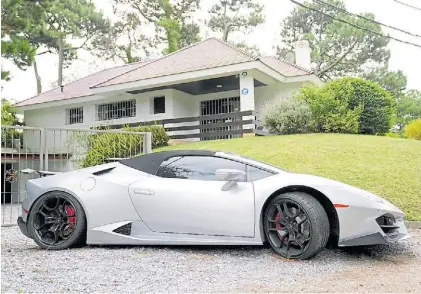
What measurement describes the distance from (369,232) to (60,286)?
9.21 feet

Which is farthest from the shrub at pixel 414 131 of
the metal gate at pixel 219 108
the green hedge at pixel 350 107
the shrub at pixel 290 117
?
the metal gate at pixel 219 108

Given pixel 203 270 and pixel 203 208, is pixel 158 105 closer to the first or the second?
pixel 203 208

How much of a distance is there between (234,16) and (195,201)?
28.7 metres

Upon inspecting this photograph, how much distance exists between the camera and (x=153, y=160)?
16.3 ft

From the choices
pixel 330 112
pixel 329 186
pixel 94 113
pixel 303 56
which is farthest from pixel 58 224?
pixel 303 56

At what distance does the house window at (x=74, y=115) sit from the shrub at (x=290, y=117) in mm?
11351

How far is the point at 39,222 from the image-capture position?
4.80m

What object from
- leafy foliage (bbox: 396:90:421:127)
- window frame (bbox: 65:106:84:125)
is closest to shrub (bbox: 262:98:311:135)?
window frame (bbox: 65:106:84:125)

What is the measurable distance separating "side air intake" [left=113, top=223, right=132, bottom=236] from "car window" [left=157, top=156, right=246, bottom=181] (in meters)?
0.66

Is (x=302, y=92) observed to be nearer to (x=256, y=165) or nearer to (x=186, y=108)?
(x=186, y=108)

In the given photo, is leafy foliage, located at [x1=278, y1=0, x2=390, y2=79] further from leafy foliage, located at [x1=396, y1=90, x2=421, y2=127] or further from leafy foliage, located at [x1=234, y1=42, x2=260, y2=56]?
leafy foliage, located at [x1=396, y1=90, x2=421, y2=127]

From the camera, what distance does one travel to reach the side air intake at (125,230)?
4547 mm

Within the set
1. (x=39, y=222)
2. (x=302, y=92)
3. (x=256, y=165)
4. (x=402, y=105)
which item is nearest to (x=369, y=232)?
(x=256, y=165)

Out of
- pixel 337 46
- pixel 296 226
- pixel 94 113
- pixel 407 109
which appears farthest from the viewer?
pixel 407 109
